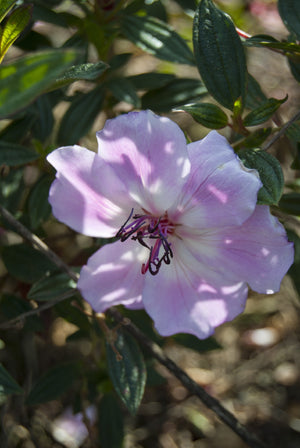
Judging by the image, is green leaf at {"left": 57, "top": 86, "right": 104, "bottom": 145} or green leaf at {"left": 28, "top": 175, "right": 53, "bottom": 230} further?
green leaf at {"left": 57, "top": 86, "right": 104, "bottom": 145}

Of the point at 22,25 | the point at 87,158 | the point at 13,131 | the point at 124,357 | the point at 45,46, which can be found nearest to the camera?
the point at 87,158

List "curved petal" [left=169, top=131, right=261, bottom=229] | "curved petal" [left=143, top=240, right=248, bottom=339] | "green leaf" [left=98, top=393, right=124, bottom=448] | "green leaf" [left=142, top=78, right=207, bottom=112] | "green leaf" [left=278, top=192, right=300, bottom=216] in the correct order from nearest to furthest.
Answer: "curved petal" [left=169, top=131, right=261, bottom=229] → "curved petal" [left=143, top=240, right=248, bottom=339] → "green leaf" [left=278, top=192, right=300, bottom=216] → "green leaf" [left=142, top=78, right=207, bottom=112] → "green leaf" [left=98, top=393, right=124, bottom=448]

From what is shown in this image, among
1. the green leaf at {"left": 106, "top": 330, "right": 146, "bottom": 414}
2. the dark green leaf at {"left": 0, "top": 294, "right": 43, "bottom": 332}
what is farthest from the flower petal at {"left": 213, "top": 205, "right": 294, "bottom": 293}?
the dark green leaf at {"left": 0, "top": 294, "right": 43, "bottom": 332}

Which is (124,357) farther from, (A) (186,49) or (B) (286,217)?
(A) (186,49)

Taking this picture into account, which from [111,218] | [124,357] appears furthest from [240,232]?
[124,357]

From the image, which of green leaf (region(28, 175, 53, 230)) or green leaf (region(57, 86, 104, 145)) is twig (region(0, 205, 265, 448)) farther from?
green leaf (region(57, 86, 104, 145))

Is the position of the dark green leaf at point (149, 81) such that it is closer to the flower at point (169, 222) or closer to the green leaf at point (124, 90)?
the green leaf at point (124, 90)

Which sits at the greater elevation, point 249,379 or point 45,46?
point 45,46
